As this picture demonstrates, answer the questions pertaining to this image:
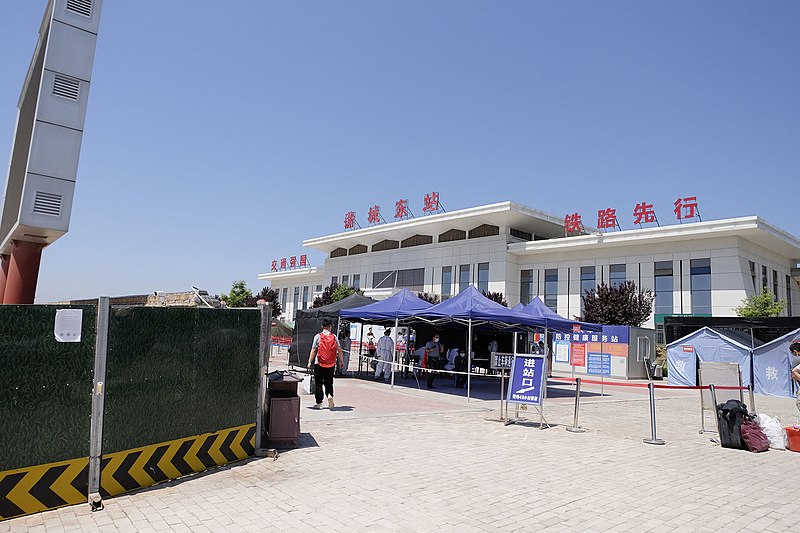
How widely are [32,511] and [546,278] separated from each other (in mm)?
44845

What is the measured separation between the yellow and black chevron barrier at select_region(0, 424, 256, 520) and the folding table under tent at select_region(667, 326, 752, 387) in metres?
21.2

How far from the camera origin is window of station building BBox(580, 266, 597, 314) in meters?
43.8

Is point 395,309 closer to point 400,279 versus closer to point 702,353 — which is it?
point 702,353

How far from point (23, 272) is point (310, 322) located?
462 inches

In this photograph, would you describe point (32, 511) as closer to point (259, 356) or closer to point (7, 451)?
point (7, 451)

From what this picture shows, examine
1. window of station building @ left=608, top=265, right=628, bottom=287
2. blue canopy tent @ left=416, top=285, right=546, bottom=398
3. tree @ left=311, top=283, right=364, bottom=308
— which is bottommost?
blue canopy tent @ left=416, top=285, right=546, bottom=398

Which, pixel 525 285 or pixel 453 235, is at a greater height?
pixel 453 235

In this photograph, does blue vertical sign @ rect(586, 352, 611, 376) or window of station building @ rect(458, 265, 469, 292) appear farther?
window of station building @ rect(458, 265, 469, 292)

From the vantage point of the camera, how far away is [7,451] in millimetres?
4617

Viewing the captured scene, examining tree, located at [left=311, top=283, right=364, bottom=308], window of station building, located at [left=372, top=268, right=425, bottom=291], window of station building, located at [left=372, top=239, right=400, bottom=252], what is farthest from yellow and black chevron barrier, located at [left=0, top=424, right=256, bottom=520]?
window of station building, located at [left=372, top=239, right=400, bottom=252]

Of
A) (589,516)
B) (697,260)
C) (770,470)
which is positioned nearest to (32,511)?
(589,516)

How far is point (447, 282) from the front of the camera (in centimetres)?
5188

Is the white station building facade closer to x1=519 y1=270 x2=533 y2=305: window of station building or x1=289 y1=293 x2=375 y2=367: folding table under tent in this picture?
x1=519 y1=270 x2=533 y2=305: window of station building

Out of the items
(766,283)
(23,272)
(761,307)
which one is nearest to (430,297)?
(761,307)
